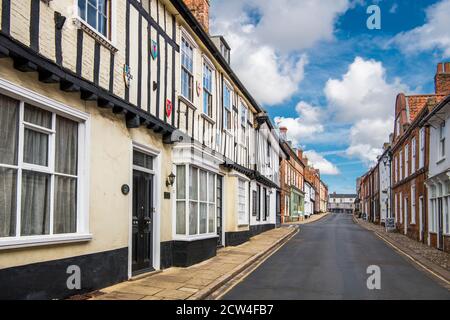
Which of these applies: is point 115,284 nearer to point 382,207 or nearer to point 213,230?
point 213,230

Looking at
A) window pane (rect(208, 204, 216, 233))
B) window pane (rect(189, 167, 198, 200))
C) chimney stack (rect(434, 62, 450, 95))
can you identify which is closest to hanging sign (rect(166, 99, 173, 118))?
window pane (rect(189, 167, 198, 200))

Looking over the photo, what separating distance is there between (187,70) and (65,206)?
21.9ft

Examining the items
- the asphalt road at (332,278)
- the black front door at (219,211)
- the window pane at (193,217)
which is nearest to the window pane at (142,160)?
the window pane at (193,217)

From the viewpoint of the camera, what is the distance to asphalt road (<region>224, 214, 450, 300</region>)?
883cm

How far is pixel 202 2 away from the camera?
16656 mm

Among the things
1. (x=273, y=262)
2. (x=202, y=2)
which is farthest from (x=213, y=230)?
(x=202, y=2)

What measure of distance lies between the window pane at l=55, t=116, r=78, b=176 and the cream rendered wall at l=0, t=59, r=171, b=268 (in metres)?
0.31

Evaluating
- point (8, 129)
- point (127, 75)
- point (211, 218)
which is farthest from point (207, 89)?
point (8, 129)

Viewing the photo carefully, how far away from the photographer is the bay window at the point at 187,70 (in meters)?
12.6

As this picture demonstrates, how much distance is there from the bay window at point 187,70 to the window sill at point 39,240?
20.2ft

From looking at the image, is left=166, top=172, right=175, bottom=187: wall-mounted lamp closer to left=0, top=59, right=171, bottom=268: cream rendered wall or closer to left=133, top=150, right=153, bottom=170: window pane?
left=133, top=150, right=153, bottom=170: window pane

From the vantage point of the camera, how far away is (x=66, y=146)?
7.43m

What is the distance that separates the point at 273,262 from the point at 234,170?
17.4 feet

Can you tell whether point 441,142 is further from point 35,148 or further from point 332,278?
point 35,148
